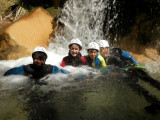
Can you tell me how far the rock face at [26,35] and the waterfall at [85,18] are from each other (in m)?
0.78

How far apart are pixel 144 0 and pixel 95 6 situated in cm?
225

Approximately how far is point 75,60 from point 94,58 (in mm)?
599

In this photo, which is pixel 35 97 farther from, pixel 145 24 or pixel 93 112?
pixel 145 24

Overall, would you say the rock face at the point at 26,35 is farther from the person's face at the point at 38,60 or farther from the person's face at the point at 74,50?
the person's face at the point at 38,60

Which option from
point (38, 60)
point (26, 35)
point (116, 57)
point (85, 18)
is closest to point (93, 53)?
point (116, 57)

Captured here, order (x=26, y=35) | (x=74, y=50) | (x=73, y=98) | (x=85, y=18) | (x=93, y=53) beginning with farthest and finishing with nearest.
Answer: (x=85, y=18) → (x=26, y=35) → (x=93, y=53) → (x=74, y=50) → (x=73, y=98)

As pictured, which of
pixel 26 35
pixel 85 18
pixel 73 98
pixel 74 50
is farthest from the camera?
pixel 85 18

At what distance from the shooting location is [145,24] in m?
7.68

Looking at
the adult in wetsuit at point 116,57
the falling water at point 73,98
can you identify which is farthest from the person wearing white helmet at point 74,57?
the adult in wetsuit at point 116,57

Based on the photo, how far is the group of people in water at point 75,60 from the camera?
338cm

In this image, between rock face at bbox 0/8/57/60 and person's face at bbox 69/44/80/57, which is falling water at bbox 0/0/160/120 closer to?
person's face at bbox 69/44/80/57

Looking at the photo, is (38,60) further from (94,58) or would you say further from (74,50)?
(94,58)

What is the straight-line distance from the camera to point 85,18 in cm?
792

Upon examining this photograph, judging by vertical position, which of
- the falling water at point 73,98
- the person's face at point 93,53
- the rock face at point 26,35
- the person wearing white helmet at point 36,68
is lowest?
the falling water at point 73,98
